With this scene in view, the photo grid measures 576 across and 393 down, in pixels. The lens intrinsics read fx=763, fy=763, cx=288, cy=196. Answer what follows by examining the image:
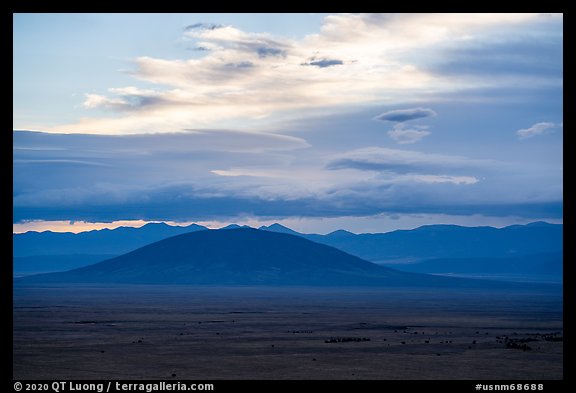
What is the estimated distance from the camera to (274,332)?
7900 centimetres

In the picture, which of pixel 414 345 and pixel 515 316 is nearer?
pixel 414 345

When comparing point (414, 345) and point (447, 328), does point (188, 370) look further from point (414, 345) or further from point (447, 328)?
point (447, 328)

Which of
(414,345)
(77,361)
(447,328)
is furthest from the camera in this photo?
(447,328)

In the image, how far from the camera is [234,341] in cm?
6781
